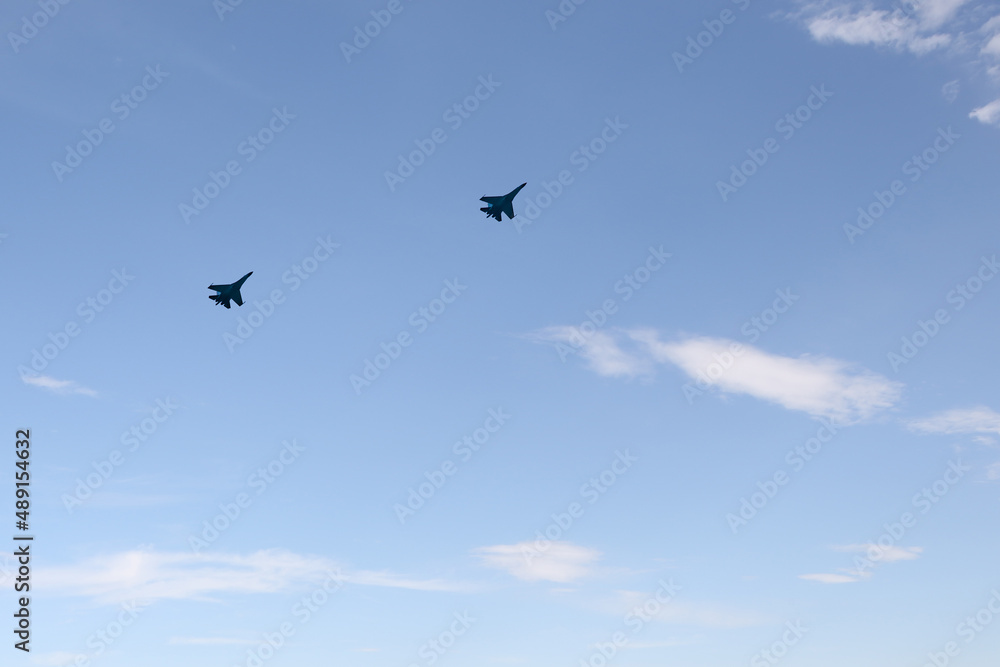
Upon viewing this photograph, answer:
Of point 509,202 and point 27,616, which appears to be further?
point 509,202

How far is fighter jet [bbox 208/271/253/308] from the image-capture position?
108375 mm

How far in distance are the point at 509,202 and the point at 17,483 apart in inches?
2675

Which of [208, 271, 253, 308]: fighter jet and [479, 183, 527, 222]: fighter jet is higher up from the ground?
[479, 183, 527, 222]: fighter jet

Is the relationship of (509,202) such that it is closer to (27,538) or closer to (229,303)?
(229,303)

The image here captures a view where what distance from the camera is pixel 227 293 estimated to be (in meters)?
109

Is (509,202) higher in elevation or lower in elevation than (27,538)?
higher

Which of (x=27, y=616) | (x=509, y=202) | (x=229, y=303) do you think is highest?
(x=509, y=202)

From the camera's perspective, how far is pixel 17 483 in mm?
79750

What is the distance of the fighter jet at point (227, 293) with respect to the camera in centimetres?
10838

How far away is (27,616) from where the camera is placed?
270 feet

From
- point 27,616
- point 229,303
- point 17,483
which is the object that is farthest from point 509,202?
point 27,616

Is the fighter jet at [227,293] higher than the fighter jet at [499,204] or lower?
lower

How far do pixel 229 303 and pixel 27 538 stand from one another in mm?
39950

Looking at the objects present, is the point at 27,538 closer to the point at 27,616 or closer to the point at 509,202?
the point at 27,616
